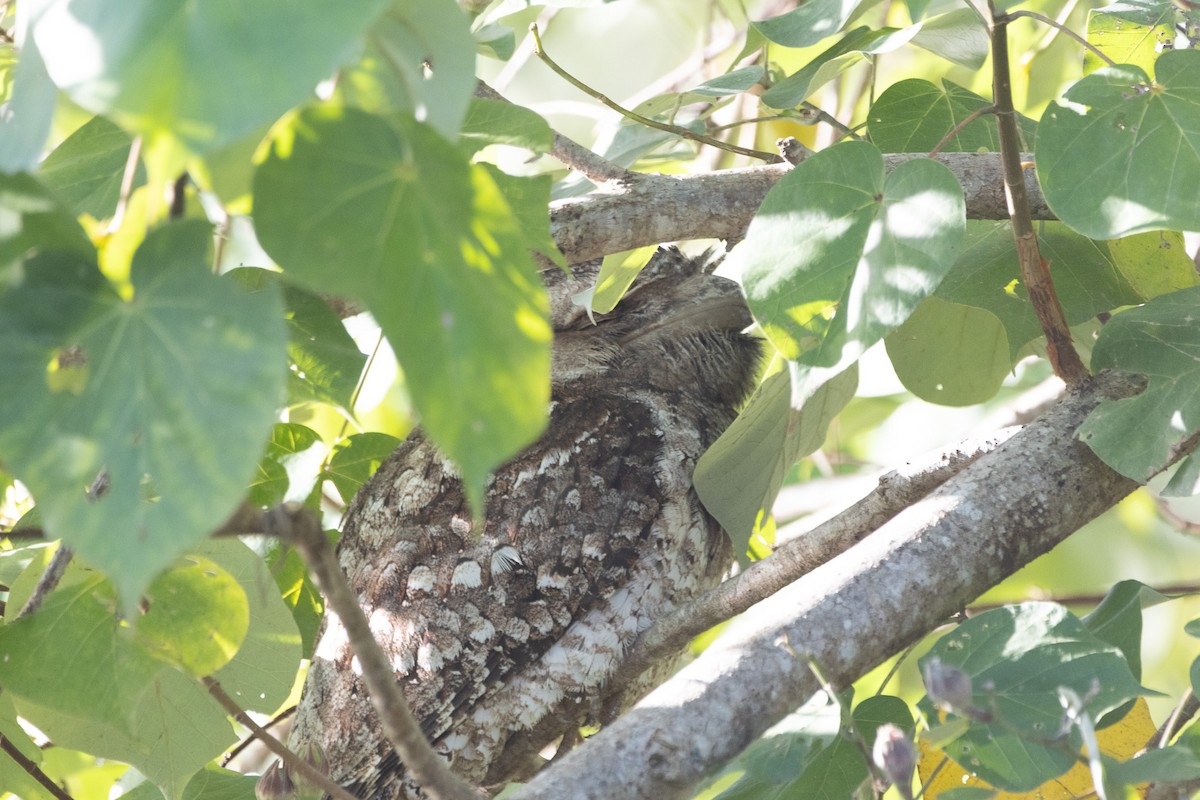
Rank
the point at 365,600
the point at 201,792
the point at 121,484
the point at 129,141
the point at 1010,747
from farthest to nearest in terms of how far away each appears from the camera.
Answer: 1. the point at 365,600
2. the point at 201,792
3. the point at 129,141
4. the point at 1010,747
5. the point at 121,484

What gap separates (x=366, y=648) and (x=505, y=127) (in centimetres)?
46

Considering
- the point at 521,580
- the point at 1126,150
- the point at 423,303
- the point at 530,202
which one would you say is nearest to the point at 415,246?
the point at 423,303

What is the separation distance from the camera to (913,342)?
149cm

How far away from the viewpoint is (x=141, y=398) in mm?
530

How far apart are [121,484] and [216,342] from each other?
0.08 metres

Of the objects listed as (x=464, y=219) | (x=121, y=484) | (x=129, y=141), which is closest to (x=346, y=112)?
(x=464, y=219)

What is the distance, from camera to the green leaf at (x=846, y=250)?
82cm

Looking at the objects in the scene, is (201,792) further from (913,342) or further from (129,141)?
(913,342)

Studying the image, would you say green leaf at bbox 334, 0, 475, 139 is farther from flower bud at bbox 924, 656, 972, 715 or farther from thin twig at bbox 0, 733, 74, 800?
thin twig at bbox 0, 733, 74, 800

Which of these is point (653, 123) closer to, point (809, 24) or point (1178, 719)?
point (809, 24)

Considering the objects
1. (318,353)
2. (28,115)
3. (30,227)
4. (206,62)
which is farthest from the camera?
(318,353)

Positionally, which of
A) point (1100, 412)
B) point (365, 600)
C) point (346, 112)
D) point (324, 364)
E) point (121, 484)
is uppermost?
point (346, 112)

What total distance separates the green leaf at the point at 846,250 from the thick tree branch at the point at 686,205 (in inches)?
14.3

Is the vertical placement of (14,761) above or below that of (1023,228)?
below
